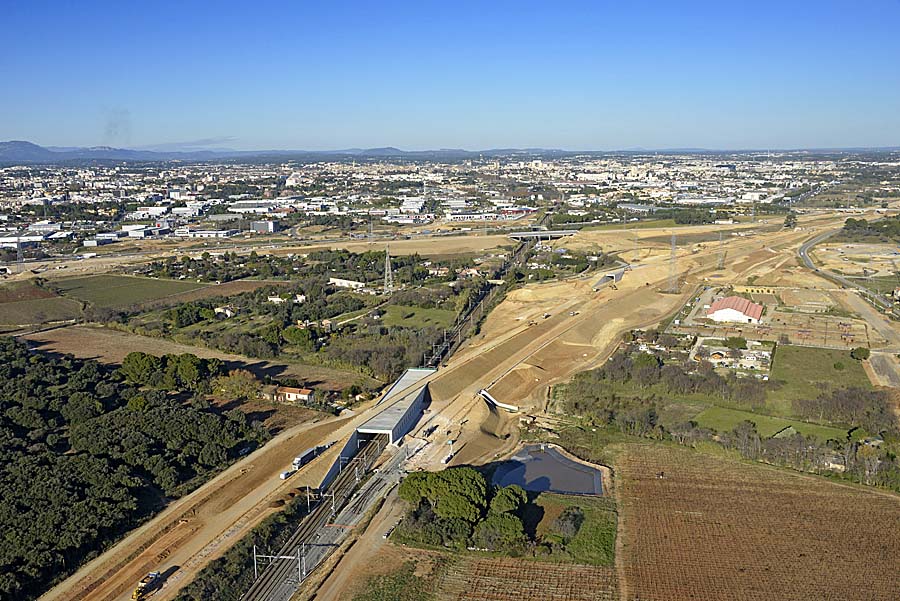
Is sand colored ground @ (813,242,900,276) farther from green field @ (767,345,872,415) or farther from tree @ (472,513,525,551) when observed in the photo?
tree @ (472,513,525,551)

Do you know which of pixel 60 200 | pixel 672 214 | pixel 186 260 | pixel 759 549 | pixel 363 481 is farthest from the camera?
pixel 60 200

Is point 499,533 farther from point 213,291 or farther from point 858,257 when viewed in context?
point 858,257

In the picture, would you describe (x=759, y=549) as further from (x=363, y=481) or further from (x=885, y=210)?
(x=885, y=210)

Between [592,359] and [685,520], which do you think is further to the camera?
[592,359]

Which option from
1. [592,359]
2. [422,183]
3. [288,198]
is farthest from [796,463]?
[422,183]

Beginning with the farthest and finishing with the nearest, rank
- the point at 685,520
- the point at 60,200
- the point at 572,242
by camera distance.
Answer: the point at 60,200 < the point at 572,242 < the point at 685,520

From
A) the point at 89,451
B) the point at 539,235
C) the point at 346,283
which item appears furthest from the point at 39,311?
the point at 539,235

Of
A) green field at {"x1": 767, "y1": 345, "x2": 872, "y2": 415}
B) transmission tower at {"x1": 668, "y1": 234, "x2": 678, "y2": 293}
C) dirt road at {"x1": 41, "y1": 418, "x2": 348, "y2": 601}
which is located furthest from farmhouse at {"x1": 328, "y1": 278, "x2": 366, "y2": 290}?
dirt road at {"x1": 41, "y1": 418, "x2": 348, "y2": 601}
